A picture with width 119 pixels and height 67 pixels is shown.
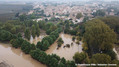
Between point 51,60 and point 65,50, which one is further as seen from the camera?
point 65,50

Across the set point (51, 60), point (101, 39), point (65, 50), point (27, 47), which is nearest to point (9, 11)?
point (27, 47)

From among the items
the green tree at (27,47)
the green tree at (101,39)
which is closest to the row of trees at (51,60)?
the green tree at (27,47)

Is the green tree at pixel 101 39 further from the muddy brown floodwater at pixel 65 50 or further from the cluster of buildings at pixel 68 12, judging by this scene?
the cluster of buildings at pixel 68 12

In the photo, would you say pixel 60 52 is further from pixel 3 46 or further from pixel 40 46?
pixel 3 46

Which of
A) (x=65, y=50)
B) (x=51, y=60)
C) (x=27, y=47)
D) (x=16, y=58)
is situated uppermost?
(x=27, y=47)

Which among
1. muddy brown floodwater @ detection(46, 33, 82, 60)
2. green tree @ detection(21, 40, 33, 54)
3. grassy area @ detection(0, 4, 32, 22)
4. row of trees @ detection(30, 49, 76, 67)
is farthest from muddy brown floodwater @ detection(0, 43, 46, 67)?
grassy area @ detection(0, 4, 32, 22)

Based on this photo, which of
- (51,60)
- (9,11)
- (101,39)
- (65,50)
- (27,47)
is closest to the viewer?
(51,60)

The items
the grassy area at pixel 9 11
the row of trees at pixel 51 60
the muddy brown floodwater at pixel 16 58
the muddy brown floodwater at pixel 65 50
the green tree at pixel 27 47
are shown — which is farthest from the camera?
the grassy area at pixel 9 11

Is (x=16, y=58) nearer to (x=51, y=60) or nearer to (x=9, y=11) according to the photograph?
(x=51, y=60)
